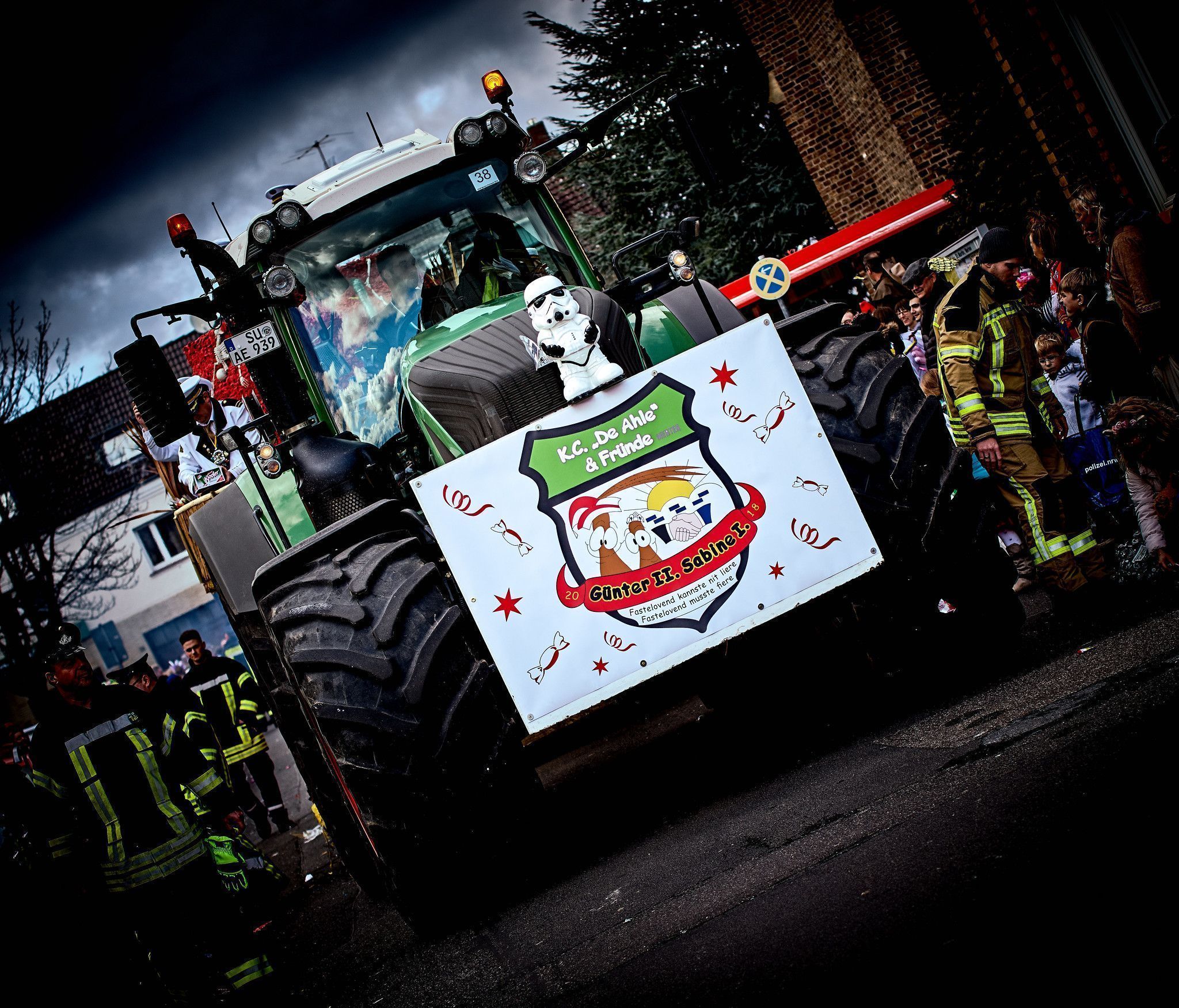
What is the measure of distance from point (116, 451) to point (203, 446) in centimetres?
3088

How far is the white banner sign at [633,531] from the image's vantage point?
407cm

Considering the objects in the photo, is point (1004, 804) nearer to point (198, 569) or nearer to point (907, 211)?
point (198, 569)

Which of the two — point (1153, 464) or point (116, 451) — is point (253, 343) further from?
point (116, 451)

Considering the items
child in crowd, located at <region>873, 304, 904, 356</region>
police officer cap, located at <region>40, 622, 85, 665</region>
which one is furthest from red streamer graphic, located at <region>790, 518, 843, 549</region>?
child in crowd, located at <region>873, 304, 904, 356</region>

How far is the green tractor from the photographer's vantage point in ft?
12.8

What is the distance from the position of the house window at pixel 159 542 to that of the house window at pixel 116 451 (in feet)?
7.96

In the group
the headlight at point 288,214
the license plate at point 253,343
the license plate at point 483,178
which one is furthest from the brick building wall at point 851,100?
the license plate at point 253,343

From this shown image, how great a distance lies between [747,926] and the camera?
3166 millimetres

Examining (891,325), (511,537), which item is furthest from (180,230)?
(891,325)

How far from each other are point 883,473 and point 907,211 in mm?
10431

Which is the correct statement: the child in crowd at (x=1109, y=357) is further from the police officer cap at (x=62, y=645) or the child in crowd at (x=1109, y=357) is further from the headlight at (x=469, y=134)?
the police officer cap at (x=62, y=645)

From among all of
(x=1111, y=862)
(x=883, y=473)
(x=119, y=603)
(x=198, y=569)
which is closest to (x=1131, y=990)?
(x=1111, y=862)

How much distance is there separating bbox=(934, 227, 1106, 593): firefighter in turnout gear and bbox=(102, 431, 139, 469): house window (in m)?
34.9

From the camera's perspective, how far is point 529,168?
5.43 meters
